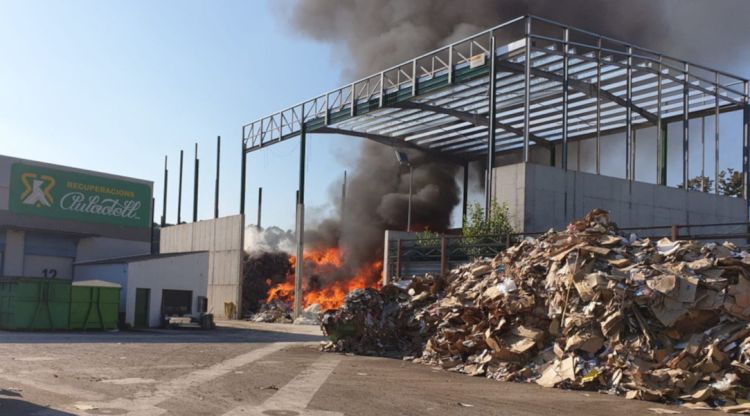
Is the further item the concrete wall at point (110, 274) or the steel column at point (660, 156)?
the steel column at point (660, 156)

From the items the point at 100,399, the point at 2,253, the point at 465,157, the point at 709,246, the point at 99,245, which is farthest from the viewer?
the point at 465,157

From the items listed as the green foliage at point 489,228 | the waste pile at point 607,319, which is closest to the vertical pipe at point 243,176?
the green foliage at point 489,228

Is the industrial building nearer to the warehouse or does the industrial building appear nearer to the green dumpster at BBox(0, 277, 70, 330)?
the warehouse

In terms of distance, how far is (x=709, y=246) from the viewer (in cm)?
1313

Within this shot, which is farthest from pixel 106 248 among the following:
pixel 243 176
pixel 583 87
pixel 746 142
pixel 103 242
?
pixel 746 142

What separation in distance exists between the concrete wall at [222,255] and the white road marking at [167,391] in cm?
2247

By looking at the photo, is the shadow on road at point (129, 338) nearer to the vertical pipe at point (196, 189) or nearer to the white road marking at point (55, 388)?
the white road marking at point (55, 388)

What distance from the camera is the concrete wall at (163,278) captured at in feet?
99.3

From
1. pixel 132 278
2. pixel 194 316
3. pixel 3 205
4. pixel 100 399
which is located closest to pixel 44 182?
pixel 3 205

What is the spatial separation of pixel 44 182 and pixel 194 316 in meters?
11.8

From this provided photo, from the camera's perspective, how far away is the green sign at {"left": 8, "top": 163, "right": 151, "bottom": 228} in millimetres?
34188

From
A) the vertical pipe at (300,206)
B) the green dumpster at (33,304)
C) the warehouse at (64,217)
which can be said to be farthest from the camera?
the vertical pipe at (300,206)

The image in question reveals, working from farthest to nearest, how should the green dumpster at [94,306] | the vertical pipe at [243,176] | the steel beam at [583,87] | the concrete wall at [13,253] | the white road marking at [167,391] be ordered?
the vertical pipe at [243,176] → the concrete wall at [13,253] → the steel beam at [583,87] → the green dumpster at [94,306] → the white road marking at [167,391]

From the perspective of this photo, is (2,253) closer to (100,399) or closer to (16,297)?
(16,297)
